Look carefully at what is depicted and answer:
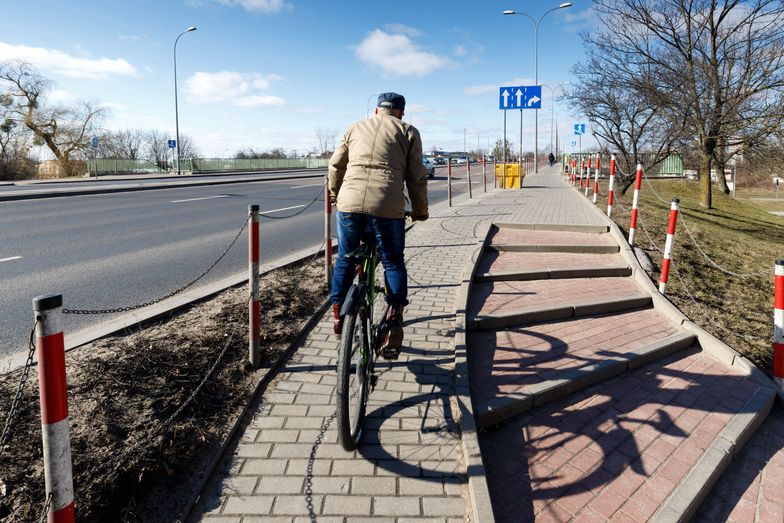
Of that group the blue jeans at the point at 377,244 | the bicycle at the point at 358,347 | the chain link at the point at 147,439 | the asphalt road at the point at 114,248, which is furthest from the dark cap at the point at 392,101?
the asphalt road at the point at 114,248

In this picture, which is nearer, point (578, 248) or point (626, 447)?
point (626, 447)

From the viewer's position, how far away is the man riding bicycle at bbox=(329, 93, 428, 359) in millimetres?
3301

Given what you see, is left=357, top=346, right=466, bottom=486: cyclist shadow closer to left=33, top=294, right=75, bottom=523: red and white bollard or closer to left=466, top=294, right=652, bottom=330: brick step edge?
left=466, top=294, right=652, bottom=330: brick step edge

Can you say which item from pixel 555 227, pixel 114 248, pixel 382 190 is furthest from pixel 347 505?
pixel 555 227

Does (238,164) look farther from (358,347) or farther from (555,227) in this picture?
(358,347)

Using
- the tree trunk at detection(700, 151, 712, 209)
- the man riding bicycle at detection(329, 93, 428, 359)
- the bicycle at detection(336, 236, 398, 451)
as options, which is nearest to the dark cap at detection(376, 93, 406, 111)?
the man riding bicycle at detection(329, 93, 428, 359)

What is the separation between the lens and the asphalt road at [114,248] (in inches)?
216

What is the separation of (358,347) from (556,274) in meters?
4.42

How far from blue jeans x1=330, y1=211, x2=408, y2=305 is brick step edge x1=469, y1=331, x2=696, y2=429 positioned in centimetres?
98

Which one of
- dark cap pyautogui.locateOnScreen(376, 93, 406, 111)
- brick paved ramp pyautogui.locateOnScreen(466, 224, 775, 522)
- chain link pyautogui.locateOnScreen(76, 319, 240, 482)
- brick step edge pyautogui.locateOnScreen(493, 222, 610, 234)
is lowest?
brick paved ramp pyautogui.locateOnScreen(466, 224, 775, 522)

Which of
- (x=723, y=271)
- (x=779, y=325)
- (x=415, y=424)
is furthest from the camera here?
(x=723, y=271)

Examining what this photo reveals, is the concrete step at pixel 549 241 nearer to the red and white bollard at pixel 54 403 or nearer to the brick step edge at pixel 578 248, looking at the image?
the brick step edge at pixel 578 248

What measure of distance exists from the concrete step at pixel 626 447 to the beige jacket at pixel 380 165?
166 centimetres

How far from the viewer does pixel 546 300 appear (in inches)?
227
